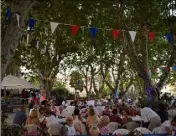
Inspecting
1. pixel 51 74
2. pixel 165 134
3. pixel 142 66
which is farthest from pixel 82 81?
pixel 165 134

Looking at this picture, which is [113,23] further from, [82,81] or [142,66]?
[82,81]

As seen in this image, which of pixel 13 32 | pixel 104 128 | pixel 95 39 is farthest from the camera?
pixel 95 39

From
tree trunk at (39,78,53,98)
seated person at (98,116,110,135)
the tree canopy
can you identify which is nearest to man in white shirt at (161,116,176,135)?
seated person at (98,116,110,135)

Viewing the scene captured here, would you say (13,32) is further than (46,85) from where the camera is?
No

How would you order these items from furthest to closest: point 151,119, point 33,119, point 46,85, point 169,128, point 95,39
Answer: point 46,85 < point 95,39 < point 151,119 < point 33,119 < point 169,128

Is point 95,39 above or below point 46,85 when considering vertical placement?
above

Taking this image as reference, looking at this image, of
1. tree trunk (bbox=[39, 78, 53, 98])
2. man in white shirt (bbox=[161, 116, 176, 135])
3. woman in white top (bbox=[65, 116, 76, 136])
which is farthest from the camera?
tree trunk (bbox=[39, 78, 53, 98])

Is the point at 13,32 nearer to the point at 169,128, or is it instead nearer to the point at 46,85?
the point at 169,128

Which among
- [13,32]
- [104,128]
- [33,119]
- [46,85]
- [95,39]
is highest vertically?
[95,39]

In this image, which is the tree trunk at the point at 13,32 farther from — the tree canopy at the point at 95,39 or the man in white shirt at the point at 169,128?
the man in white shirt at the point at 169,128

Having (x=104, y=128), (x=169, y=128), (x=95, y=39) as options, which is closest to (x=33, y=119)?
(x=104, y=128)

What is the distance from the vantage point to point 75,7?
20.0 meters

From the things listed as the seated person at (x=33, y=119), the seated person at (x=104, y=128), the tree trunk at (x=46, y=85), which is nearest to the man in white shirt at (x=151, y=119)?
the seated person at (x=104, y=128)

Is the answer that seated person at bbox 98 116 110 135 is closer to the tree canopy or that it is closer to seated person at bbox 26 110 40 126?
seated person at bbox 26 110 40 126
